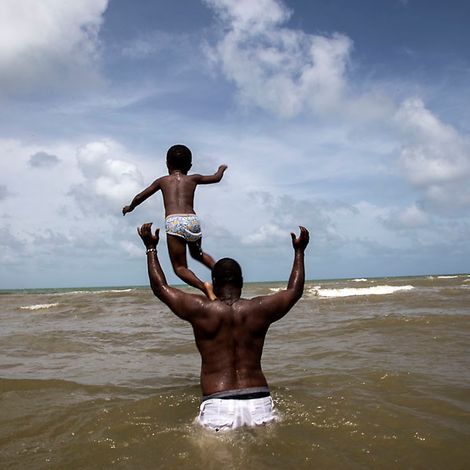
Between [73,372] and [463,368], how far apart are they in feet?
17.6

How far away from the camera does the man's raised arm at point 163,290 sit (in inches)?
151

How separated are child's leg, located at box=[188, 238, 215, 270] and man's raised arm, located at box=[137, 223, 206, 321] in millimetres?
1411

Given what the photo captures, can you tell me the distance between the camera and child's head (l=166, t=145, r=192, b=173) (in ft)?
18.2

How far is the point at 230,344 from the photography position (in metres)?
3.83

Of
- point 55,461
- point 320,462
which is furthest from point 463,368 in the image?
point 55,461

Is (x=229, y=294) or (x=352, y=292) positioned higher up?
(x=229, y=294)

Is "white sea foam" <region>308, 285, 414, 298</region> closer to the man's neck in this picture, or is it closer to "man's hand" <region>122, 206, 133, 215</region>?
"man's hand" <region>122, 206, 133, 215</region>

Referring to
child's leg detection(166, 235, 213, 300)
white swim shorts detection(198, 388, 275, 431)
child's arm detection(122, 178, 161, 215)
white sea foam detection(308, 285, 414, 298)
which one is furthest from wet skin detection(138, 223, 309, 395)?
white sea foam detection(308, 285, 414, 298)

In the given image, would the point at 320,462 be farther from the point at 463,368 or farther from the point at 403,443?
the point at 463,368

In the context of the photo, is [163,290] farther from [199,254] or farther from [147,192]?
[147,192]

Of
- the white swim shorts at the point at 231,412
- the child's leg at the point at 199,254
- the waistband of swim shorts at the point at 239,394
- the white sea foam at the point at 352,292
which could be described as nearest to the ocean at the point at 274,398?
the white swim shorts at the point at 231,412

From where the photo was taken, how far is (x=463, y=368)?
20.5 feet

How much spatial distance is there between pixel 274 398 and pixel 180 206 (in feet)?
7.87

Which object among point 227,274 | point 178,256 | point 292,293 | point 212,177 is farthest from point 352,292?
point 227,274
